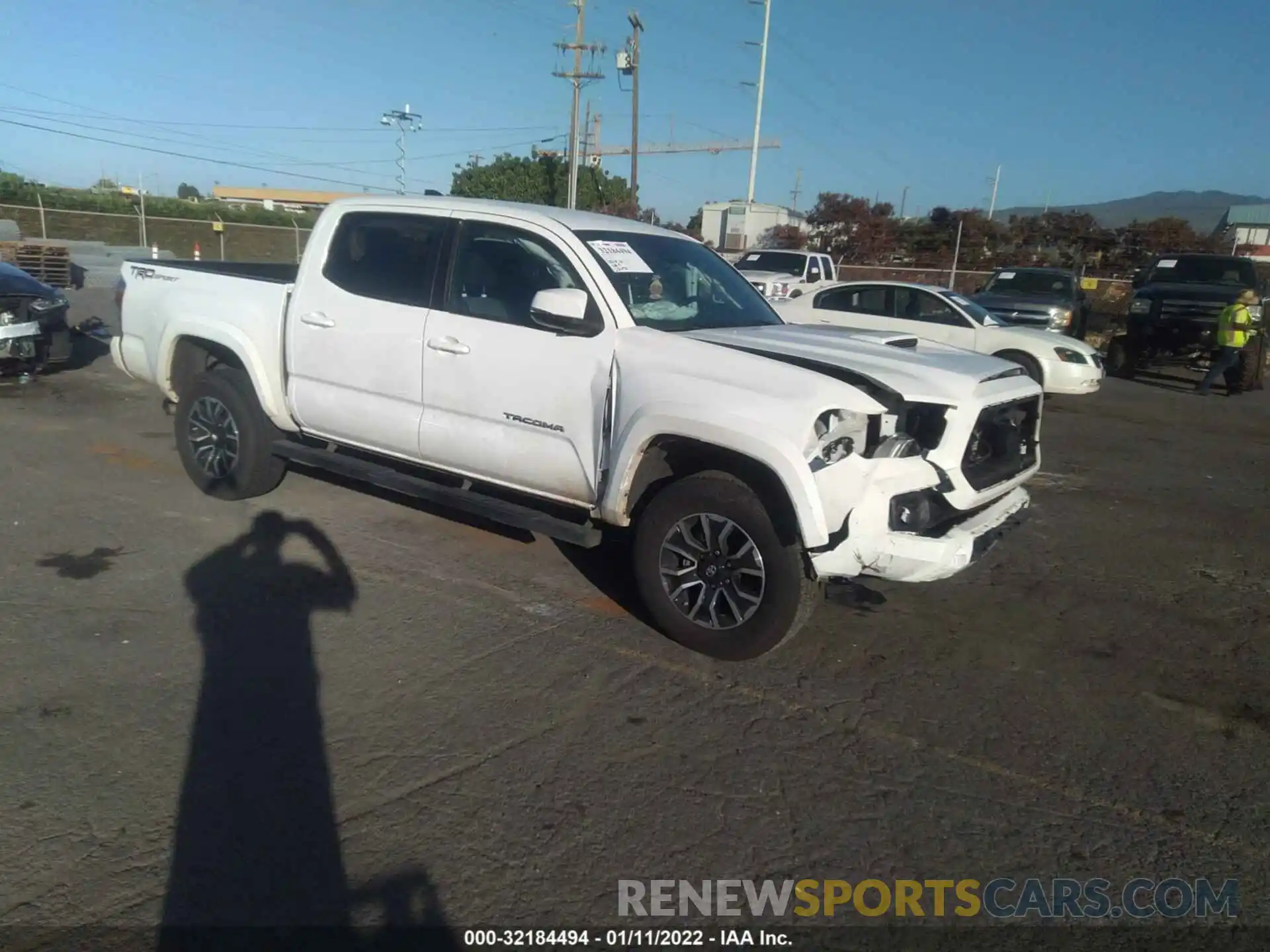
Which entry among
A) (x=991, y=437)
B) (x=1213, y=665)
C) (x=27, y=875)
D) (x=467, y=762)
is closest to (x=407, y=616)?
(x=467, y=762)

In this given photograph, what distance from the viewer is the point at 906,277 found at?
3150 cm

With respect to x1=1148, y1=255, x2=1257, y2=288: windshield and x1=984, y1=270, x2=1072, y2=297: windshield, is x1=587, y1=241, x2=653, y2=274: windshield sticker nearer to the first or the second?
x1=984, y1=270, x2=1072, y2=297: windshield

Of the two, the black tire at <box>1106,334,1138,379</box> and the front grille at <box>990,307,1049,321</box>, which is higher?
the front grille at <box>990,307,1049,321</box>

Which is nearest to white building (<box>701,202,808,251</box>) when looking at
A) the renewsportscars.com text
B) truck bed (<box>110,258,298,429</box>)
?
truck bed (<box>110,258,298,429</box>)

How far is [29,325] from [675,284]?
7.61m

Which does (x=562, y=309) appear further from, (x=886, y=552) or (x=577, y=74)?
(x=577, y=74)

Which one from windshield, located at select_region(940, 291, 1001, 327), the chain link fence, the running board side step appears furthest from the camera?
the chain link fence

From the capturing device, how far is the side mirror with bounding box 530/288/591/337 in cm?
445

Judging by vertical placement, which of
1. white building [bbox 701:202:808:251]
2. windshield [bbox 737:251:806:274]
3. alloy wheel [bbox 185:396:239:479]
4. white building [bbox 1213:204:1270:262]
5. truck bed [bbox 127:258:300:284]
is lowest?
alloy wheel [bbox 185:396:239:479]

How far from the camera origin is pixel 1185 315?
15.6 meters

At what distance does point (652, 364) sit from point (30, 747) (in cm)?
287

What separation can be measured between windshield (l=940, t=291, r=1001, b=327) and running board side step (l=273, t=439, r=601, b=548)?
364 inches

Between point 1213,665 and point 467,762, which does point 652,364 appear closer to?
point 467,762

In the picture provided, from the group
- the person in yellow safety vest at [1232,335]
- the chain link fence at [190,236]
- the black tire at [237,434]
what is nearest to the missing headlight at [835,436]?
the black tire at [237,434]
